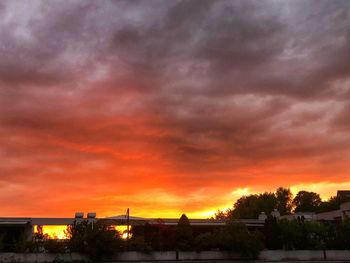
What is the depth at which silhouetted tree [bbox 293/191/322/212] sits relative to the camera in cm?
13299

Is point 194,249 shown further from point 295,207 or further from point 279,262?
point 295,207

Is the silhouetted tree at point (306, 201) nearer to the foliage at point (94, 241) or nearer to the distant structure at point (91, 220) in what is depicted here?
the distant structure at point (91, 220)

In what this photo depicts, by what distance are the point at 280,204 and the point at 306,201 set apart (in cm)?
721

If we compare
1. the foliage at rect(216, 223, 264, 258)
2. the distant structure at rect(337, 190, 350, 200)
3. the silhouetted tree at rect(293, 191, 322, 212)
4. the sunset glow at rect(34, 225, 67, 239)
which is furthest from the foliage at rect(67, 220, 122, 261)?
the silhouetted tree at rect(293, 191, 322, 212)

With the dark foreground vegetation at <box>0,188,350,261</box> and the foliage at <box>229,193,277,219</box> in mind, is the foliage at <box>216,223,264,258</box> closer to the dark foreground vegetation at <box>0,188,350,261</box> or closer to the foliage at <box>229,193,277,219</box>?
the dark foreground vegetation at <box>0,188,350,261</box>

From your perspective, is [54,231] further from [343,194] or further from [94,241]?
[343,194]

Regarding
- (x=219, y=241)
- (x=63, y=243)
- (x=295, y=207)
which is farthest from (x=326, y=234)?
(x=295, y=207)

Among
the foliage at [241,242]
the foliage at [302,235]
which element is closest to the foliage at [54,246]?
the foliage at [241,242]

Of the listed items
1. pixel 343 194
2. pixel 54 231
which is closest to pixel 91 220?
pixel 54 231

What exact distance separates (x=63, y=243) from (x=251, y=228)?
2704 cm

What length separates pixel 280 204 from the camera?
137 metres

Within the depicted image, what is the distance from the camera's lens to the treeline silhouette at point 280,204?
→ 388 feet

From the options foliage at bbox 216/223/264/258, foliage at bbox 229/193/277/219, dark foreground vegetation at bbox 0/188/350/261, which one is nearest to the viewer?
dark foreground vegetation at bbox 0/188/350/261

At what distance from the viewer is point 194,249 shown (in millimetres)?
50594
